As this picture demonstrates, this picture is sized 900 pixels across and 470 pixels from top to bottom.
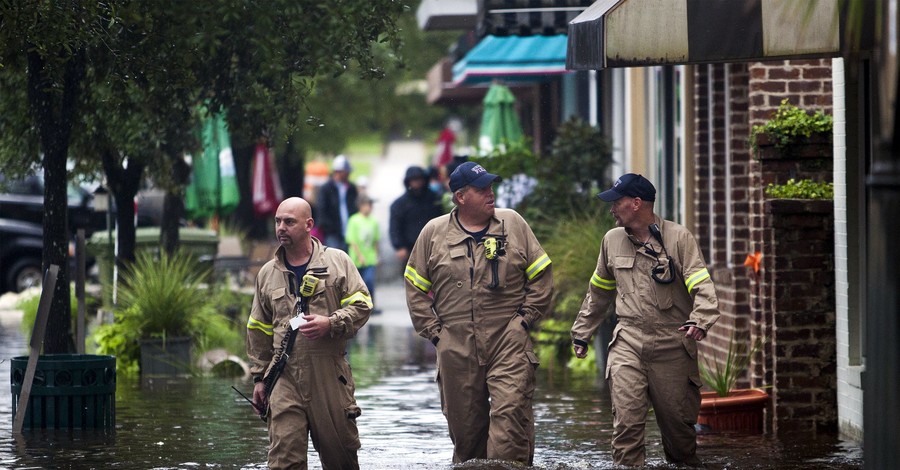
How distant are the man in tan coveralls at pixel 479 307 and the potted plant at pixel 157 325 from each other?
6.08m

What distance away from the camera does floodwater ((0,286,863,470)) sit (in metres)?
9.81

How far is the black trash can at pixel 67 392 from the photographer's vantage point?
11.2m

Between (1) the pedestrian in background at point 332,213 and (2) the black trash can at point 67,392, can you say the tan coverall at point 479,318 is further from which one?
(1) the pedestrian in background at point 332,213

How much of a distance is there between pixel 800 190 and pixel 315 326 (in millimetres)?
4207

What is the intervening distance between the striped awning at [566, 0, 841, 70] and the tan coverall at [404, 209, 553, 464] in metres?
1.19

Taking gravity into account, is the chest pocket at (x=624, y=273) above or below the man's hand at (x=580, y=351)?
above

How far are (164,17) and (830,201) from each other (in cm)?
454

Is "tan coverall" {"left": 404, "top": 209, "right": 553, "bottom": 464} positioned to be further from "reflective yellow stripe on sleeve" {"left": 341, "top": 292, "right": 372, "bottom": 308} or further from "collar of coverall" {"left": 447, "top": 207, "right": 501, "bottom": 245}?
"reflective yellow stripe on sleeve" {"left": 341, "top": 292, "right": 372, "bottom": 308}

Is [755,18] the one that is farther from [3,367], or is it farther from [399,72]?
[399,72]

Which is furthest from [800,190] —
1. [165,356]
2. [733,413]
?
[165,356]

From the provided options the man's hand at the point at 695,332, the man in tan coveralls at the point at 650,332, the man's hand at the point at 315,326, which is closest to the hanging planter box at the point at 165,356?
the man in tan coveralls at the point at 650,332

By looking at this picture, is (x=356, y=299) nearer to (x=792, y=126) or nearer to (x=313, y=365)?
(x=313, y=365)

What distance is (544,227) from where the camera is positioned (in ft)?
51.9

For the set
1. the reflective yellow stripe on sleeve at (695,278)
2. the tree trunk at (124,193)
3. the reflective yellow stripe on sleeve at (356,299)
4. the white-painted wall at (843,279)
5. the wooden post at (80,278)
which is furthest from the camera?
the tree trunk at (124,193)
